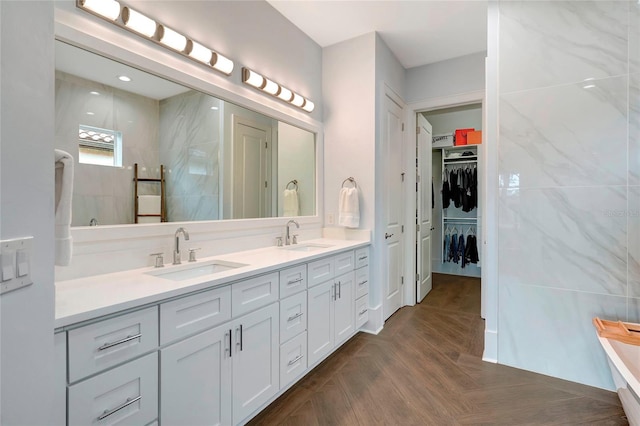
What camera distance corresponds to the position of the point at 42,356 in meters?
A: 0.82

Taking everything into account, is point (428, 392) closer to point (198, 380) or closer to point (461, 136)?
point (198, 380)

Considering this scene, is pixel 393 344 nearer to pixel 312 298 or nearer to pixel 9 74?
pixel 312 298

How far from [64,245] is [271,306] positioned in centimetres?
101

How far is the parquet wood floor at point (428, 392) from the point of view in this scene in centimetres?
171

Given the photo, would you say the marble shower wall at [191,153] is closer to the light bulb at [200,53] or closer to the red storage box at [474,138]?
the light bulb at [200,53]

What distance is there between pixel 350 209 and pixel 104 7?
2138 millimetres

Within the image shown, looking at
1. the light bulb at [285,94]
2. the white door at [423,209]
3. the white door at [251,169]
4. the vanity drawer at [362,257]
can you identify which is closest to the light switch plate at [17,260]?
the white door at [251,169]

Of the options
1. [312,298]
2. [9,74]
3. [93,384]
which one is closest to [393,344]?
[312,298]

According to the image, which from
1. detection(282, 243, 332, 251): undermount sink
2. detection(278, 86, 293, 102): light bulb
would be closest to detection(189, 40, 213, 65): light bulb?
detection(278, 86, 293, 102): light bulb

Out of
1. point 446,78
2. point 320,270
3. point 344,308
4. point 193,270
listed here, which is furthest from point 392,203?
point 193,270

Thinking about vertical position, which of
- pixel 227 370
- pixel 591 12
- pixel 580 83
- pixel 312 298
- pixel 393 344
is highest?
pixel 591 12

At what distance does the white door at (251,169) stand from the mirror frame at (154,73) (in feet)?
0.33

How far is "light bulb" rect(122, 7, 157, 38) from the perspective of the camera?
1.50m

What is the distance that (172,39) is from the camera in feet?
5.60
